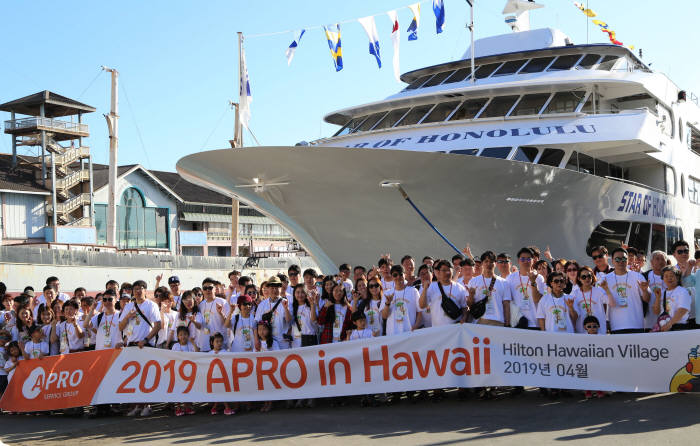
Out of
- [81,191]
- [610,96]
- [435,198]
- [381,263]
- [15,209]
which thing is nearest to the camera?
[381,263]

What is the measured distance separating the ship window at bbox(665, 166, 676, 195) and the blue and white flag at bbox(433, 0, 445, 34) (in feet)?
20.8

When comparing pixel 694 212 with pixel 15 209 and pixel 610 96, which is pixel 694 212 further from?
pixel 15 209

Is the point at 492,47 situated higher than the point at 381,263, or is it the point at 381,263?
the point at 492,47

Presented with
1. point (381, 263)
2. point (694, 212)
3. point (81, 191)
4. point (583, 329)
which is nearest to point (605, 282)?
point (583, 329)

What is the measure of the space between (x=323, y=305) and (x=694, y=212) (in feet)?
50.6

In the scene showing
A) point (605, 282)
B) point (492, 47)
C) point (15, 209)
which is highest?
point (492, 47)

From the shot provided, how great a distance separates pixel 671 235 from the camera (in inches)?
666

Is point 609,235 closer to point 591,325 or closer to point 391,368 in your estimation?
point 591,325

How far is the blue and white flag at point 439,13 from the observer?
1566 centimetres

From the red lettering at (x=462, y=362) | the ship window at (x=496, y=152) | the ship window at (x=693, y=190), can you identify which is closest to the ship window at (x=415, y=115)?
the ship window at (x=496, y=152)

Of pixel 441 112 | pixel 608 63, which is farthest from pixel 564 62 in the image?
pixel 441 112

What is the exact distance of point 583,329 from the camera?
22.8ft

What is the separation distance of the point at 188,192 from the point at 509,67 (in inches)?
1242

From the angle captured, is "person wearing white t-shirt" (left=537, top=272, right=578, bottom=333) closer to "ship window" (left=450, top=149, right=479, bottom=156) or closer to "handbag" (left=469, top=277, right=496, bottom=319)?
"handbag" (left=469, top=277, right=496, bottom=319)
